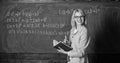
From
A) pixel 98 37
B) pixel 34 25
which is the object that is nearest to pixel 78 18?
pixel 98 37

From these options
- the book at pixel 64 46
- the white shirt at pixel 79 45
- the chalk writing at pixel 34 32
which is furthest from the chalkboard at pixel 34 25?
the white shirt at pixel 79 45

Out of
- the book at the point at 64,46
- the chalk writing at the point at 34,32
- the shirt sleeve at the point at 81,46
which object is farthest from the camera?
the chalk writing at the point at 34,32

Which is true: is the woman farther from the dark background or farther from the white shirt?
the dark background

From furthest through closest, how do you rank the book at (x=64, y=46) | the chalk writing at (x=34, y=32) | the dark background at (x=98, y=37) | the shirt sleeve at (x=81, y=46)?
the chalk writing at (x=34, y=32)
the dark background at (x=98, y=37)
the book at (x=64, y=46)
the shirt sleeve at (x=81, y=46)

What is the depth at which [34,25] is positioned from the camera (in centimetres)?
544

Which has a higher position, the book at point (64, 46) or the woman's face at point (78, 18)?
the woman's face at point (78, 18)

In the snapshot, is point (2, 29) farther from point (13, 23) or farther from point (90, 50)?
point (90, 50)

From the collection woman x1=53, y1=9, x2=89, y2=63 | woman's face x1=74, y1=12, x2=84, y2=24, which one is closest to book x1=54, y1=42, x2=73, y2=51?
woman x1=53, y1=9, x2=89, y2=63

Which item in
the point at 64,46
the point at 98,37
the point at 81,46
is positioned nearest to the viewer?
the point at 81,46

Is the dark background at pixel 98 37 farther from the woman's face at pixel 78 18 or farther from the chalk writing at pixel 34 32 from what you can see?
the woman's face at pixel 78 18

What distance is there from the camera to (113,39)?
531 centimetres

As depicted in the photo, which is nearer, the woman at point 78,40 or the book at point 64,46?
the woman at point 78,40

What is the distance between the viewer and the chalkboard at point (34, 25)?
5.38 m

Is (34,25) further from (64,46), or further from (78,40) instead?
(78,40)
